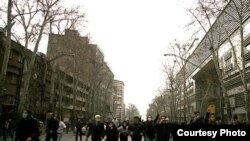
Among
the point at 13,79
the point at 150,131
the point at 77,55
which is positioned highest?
the point at 77,55

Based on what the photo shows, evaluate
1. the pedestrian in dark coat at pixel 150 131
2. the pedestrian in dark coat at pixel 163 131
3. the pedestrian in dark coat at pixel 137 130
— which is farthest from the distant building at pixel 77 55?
the pedestrian in dark coat at pixel 163 131

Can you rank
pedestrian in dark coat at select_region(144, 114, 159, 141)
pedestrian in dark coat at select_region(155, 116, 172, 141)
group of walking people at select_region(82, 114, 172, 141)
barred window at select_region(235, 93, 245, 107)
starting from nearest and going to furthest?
pedestrian in dark coat at select_region(155, 116, 172, 141), group of walking people at select_region(82, 114, 172, 141), pedestrian in dark coat at select_region(144, 114, 159, 141), barred window at select_region(235, 93, 245, 107)

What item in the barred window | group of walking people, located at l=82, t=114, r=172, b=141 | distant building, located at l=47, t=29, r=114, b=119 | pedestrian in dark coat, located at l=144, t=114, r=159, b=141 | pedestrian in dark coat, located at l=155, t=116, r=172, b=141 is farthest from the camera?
the barred window

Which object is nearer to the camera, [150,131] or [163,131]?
[163,131]

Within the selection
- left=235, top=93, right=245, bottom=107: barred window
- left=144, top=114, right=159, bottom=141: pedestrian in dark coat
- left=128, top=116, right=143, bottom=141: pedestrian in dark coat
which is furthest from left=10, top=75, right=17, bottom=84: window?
left=144, top=114, right=159, bottom=141: pedestrian in dark coat

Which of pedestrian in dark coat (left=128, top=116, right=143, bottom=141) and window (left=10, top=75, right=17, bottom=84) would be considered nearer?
pedestrian in dark coat (left=128, top=116, right=143, bottom=141)

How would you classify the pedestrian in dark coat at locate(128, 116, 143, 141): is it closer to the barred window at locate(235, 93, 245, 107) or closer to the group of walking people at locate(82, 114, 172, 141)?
the group of walking people at locate(82, 114, 172, 141)

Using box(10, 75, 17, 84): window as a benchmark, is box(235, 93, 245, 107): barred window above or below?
below

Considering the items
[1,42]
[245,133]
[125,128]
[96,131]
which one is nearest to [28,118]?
[96,131]

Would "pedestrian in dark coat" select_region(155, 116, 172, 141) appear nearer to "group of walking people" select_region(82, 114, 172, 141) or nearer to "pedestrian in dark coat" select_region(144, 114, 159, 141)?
"group of walking people" select_region(82, 114, 172, 141)

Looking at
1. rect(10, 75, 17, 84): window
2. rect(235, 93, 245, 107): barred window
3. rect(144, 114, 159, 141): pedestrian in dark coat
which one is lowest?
rect(144, 114, 159, 141): pedestrian in dark coat

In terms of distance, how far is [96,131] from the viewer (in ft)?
50.6

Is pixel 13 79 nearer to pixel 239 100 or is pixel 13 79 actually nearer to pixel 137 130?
pixel 239 100

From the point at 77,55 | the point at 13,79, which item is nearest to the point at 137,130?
the point at 13,79
